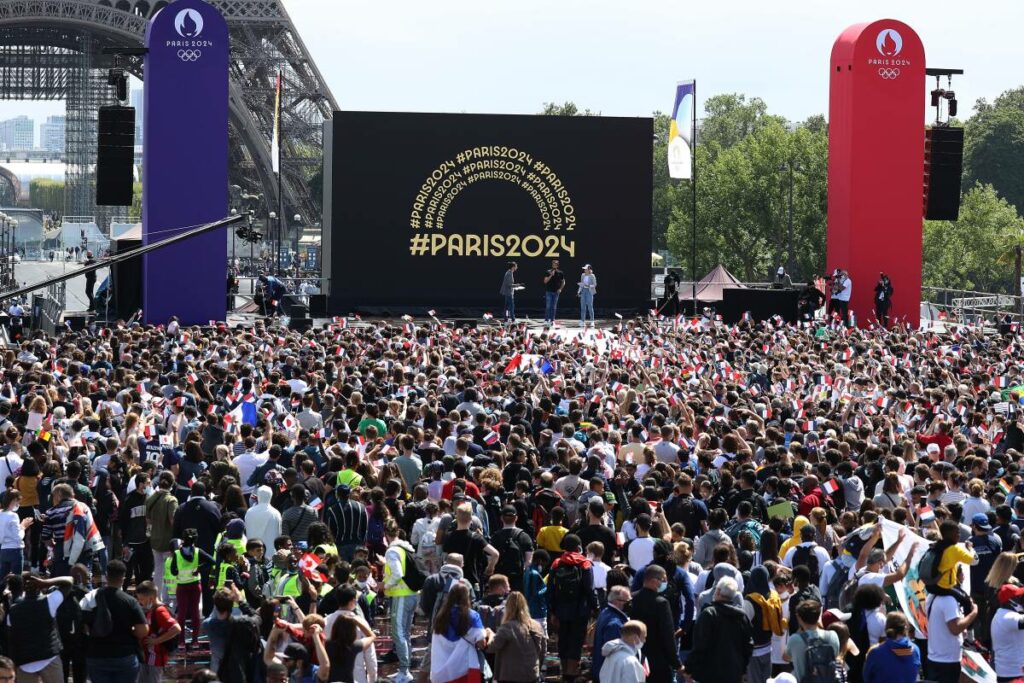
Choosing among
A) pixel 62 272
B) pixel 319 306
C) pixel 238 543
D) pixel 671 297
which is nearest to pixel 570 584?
pixel 238 543

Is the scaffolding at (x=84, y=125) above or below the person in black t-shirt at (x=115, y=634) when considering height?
above

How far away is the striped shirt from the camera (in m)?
11.8

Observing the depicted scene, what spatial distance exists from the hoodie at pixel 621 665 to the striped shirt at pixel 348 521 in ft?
10.9

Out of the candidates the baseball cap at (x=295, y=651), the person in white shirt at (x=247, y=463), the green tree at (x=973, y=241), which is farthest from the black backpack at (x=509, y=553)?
the green tree at (x=973, y=241)

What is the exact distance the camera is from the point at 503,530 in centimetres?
1128

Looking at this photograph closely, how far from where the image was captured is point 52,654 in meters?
9.58

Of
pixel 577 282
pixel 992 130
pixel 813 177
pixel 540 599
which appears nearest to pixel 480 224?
pixel 577 282

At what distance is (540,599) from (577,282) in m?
25.3

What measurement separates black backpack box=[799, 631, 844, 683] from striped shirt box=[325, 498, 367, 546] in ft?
13.5

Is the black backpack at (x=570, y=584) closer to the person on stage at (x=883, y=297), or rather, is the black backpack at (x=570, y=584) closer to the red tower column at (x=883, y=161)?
the person on stage at (x=883, y=297)

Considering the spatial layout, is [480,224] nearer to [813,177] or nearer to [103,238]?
[813,177]

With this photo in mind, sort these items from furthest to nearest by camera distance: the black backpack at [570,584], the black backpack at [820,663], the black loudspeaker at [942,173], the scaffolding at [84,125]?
1. the scaffolding at [84,125]
2. the black loudspeaker at [942,173]
3. the black backpack at [570,584]
4. the black backpack at [820,663]

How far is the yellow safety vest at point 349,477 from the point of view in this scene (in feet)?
41.0

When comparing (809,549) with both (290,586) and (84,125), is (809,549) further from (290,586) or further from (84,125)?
(84,125)
